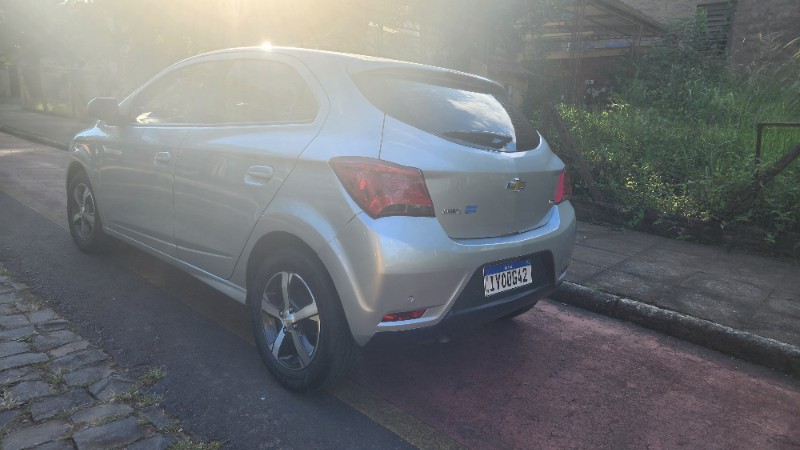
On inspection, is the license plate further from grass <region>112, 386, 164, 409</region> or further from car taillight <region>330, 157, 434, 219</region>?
grass <region>112, 386, 164, 409</region>

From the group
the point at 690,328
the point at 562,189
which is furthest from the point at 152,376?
the point at 690,328

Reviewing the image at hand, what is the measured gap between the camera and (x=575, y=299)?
461 cm

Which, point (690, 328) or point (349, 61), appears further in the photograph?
point (690, 328)

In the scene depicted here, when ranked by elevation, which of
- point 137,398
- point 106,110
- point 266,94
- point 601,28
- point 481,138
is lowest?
point 137,398

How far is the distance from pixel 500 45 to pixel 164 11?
7.61 m

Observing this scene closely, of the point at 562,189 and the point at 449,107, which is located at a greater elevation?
the point at 449,107

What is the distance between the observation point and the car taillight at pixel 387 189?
2596 mm

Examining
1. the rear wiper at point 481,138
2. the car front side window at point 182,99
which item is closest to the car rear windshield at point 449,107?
the rear wiper at point 481,138

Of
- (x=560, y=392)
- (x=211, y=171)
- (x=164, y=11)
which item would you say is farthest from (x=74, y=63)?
(x=560, y=392)

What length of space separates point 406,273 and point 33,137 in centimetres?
1623

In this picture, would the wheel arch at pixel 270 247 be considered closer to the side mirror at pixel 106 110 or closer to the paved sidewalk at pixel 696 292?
the side mirror at pixel 106 110

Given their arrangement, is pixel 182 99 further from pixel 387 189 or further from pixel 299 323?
pixel 387 189

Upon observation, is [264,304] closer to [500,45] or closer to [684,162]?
[684,162]

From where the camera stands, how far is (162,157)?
Result: 386 cm
